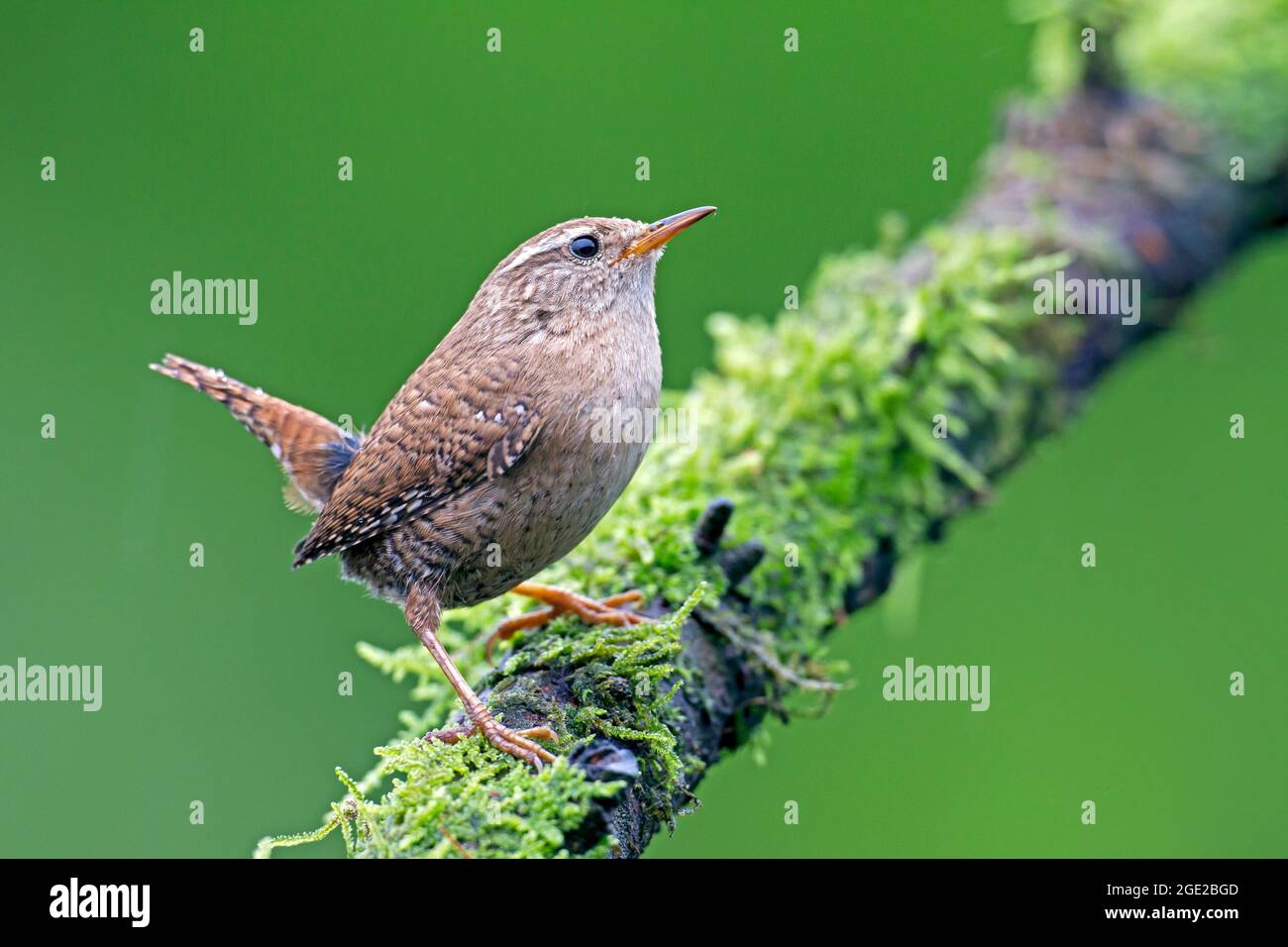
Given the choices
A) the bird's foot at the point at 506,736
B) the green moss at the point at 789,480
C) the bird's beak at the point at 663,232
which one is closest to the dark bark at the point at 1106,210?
the green moss at the point at 789,480

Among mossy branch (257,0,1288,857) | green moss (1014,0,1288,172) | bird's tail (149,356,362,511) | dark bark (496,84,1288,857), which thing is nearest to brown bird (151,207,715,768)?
bird's tail (149,356,362,511)

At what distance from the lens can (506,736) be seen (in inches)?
105

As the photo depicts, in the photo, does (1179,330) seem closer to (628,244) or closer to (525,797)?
(628,244)

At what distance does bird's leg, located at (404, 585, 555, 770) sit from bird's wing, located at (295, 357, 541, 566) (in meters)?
0.23

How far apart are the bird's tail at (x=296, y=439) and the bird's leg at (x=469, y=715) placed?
674 mm

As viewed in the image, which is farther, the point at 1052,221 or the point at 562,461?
the point at 1052,221

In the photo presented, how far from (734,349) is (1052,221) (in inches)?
49.4

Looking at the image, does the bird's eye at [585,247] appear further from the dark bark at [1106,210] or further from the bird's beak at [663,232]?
the dark bark at [1106,210]

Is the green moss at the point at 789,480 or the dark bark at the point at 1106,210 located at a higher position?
the dark bark at the point at 1106,210

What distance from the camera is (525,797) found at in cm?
233

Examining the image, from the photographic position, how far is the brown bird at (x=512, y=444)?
3.06 metres

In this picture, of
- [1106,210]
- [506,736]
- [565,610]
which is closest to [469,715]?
[506,736]

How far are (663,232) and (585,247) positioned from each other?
22 centimetres
